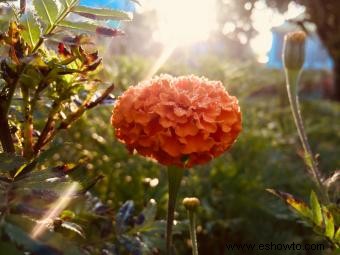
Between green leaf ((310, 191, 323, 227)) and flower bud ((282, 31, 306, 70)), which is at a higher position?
flower bud ((282, 31, 306, 70))

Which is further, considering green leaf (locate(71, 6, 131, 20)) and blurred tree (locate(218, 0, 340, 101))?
blurred tree (locate(218, 0, 340, 101))

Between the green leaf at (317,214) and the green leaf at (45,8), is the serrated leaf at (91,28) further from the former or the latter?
the green leaf at (317,214)

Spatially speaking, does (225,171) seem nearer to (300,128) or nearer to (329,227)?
(300,128)

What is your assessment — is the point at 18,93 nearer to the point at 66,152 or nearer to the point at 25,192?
the point at 25,192

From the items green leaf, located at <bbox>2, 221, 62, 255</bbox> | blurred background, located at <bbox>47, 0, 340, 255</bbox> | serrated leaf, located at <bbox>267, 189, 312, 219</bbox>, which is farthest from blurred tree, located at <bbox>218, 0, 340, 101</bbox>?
green leaf, located at <bbox>2, 221, 62, 255</bbox>

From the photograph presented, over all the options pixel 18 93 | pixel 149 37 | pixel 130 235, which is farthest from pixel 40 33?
pixel 149 37

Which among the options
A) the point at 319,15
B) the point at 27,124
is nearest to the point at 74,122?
the point at 27,124

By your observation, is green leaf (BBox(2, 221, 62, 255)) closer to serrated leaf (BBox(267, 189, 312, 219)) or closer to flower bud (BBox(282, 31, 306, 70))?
serrated leaf (BBox(267, 189, 312, 219))

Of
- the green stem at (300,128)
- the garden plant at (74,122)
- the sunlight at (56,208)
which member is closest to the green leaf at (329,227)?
the garden plant at (74,122)
